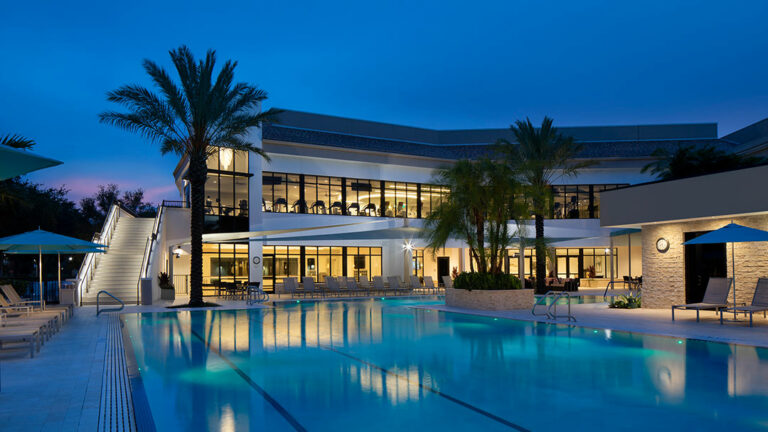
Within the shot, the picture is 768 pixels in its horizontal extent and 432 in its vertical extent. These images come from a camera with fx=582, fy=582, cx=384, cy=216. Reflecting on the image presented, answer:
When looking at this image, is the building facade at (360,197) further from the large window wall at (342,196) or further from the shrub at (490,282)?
the shrub at (490,282)

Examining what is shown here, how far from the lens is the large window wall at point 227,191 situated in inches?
1067

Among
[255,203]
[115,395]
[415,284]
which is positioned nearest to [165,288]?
[255,203]

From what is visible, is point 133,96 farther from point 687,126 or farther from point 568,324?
point 687,126

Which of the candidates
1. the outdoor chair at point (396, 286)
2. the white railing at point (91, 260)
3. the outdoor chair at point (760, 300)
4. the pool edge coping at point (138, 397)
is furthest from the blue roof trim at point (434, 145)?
the pool edge coping at point (138, 397)

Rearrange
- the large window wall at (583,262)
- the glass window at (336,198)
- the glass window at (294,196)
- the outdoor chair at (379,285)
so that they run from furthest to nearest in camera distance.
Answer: the large window wall at (583,262)
the glass window at (336,198)
the glass window at (294,196)
the outdoor chair at (379,285)

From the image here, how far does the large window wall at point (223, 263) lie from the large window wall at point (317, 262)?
1.28 meters

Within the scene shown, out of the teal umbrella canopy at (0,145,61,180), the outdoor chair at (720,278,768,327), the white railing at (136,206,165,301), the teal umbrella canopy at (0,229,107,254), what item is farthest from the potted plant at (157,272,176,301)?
the outdoor chair at (720,278,768,327)

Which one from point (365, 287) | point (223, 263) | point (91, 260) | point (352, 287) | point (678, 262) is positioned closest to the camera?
point (678, 262)

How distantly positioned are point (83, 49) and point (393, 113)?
355ft

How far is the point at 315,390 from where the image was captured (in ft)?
22.7

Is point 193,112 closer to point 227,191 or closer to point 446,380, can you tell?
point 227,191

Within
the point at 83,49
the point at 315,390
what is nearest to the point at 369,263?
the point at 315,390

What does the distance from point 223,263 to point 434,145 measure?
14503 millimetres

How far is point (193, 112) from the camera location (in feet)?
61.4
